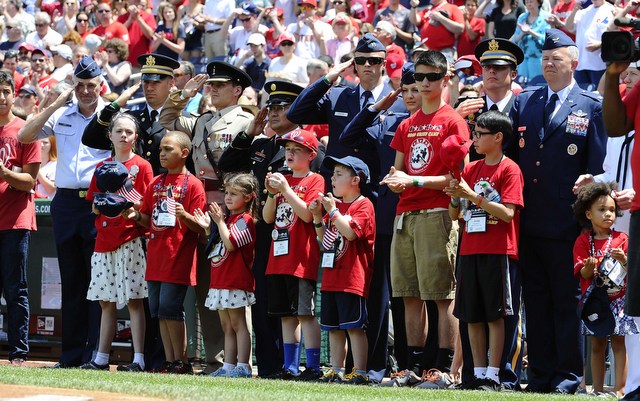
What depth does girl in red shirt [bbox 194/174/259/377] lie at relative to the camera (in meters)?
9.52

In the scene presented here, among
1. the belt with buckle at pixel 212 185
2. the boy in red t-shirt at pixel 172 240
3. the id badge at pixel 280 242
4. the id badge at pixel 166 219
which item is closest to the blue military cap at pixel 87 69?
the boy in red t-shirt at pixel 172 240

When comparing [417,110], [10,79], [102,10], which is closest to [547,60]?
[417,110]

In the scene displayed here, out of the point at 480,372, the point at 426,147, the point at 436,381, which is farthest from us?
the point at 426,147

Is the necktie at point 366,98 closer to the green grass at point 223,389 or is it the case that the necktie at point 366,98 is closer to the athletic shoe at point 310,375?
the athletic shoe at point 310,375

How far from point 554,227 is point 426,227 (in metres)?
0.97

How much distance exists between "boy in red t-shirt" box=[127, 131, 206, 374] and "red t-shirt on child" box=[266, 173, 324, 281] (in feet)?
2.74

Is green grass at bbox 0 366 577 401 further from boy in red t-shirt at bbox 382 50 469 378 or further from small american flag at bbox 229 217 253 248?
small american flag at bbox 229 217 253 248

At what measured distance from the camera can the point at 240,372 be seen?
9461 mm

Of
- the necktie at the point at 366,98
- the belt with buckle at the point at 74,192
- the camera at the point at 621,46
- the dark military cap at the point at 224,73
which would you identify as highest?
the dark military cap at the point at 224,73

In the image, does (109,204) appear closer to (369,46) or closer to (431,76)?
(369,46)

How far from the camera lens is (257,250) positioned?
389 inches

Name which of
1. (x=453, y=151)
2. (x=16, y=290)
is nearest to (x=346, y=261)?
(x=453, y=151)

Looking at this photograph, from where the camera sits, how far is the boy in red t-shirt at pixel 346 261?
8906 millimetres

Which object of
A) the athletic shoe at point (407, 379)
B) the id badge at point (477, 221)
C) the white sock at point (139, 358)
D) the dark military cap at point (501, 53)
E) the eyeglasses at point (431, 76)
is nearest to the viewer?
the id badge at point (477, 221)
